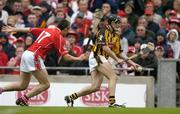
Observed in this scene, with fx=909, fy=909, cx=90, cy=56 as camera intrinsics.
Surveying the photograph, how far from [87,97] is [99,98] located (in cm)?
29

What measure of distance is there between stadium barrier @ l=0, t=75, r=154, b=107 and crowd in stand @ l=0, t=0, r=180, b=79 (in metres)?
0.36

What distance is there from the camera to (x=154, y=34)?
2209 cm

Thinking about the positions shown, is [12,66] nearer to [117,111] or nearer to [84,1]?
[84,1]

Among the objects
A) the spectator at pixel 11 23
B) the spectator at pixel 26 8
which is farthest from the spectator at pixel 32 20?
the spectator at pixel 26 8

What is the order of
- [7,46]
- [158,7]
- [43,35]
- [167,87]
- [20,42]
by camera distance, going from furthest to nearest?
[158,7] → [7,46] → [20,42] → [167,87] → [43,35]

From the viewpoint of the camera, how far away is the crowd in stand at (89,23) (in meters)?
21.2

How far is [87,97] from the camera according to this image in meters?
21.0

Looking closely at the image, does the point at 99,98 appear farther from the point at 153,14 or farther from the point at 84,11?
the point at 153,14

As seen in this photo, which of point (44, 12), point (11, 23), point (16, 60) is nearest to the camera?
point (16, 60)

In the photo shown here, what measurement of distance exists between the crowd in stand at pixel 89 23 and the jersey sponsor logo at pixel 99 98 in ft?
2.26

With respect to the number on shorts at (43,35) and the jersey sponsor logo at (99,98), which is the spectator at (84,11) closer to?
the jersey sponsor logo at (99,98)

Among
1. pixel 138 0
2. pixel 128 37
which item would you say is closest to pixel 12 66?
pixel 128 37

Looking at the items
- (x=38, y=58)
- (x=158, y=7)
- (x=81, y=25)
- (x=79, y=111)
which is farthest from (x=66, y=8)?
(x=79, y=111)

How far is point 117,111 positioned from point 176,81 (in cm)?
519
